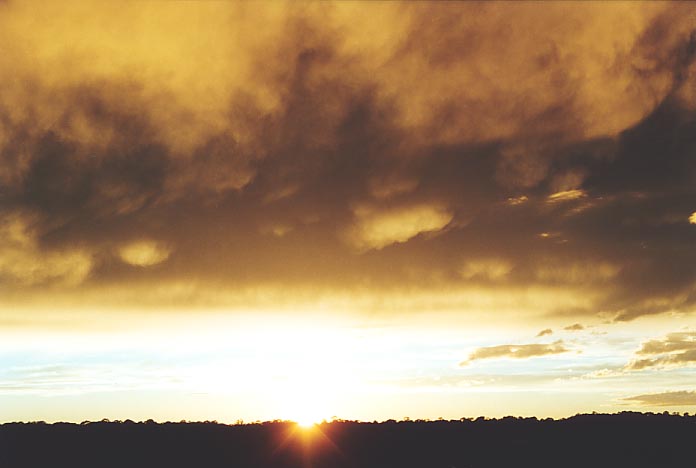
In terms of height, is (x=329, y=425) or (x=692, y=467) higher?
(x=329, y=425)

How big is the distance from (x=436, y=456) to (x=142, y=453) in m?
16.5

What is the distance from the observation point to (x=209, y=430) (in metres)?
46.2

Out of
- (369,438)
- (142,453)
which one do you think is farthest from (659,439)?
(142,453)

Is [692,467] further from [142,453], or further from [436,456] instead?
[142,453]

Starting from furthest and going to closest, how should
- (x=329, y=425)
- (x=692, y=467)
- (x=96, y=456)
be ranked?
(x=329, y=425) < (x=692, y=467) < (x=96, y=456)

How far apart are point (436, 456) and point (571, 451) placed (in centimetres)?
855

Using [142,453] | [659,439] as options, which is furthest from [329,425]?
[659,439]

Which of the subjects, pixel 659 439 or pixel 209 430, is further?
pixel 659 439

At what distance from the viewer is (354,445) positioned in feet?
154

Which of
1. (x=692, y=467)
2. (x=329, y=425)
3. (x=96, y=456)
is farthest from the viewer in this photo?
(x=329, y=425)

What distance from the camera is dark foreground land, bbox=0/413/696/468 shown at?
43250 mm

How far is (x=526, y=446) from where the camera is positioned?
157 feet

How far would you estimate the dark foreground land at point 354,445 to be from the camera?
142 ft

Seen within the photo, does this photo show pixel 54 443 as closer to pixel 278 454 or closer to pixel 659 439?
pixel 278 454
